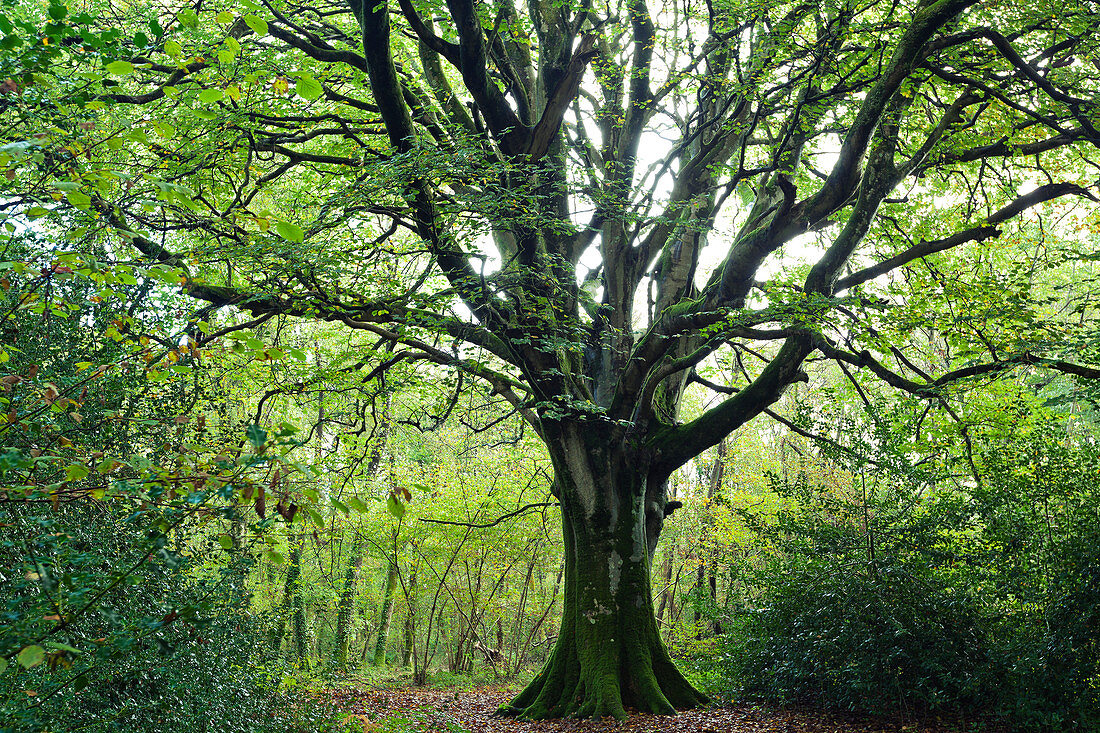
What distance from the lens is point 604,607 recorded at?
8195mm

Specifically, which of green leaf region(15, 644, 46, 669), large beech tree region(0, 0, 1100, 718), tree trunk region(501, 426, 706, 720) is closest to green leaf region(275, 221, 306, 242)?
green leaf region(15, 644, 46, 669)

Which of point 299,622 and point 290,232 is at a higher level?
point 290,232

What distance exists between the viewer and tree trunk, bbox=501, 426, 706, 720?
25.9 feet

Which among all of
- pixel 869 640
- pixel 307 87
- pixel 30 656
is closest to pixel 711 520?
pixel 869 640

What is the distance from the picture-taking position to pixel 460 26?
6.38m

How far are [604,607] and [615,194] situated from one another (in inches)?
183

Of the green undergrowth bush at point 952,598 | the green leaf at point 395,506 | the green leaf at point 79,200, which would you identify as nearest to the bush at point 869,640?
the green undergrowth bush at point 952,598

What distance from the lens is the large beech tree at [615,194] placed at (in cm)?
627

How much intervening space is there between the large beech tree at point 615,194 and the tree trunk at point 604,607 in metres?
0.03

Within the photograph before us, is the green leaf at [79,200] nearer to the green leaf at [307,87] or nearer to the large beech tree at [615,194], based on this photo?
the green leaf at [307,87]

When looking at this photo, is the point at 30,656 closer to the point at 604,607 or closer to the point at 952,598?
the point at 952,598

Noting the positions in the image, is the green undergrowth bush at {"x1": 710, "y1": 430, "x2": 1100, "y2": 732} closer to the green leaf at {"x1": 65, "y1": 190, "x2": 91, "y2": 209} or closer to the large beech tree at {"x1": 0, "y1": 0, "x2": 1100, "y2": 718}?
the large beech tree at {"x1": 0, "y1": 0, "x2": 1100, "y2": 718}

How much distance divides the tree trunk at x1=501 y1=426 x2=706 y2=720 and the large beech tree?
0.03 meters

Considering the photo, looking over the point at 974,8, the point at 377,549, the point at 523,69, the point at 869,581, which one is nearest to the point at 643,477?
the point at 869,581
